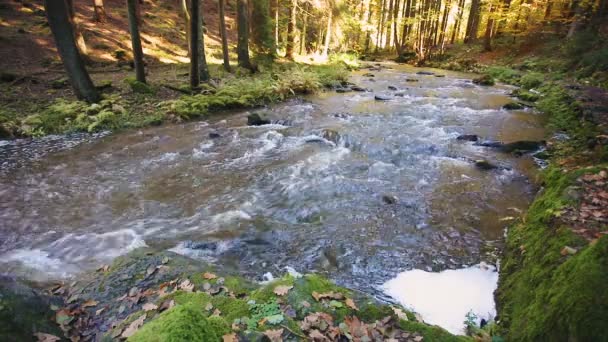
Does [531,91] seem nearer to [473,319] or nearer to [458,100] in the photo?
[458,100]

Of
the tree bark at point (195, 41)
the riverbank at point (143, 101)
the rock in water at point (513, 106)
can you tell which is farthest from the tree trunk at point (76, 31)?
the rock in water at point (513, 106)

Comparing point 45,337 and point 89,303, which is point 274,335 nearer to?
point 45,337

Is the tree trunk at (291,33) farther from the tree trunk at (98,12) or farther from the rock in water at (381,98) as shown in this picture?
the tree trunk at (98,12)

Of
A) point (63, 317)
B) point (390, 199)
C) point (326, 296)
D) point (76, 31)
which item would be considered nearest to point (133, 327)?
point (63, 317)

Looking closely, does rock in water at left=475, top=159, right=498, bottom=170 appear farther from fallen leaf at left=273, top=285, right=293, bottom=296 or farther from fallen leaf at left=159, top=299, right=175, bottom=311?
fallen leaf at left=159, top=299, right=175, bottom=311

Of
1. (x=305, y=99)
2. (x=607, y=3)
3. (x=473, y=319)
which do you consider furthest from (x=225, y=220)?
(x=607, y=3)

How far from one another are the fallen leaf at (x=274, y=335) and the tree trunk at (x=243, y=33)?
59.7 ft

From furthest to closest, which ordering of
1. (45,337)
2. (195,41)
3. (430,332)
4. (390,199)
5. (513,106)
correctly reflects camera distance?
1. (195,41)
2. (513,106)
3. (390,199)
4. (430,332)
5. (45,337)

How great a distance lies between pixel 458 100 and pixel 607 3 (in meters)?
10.7

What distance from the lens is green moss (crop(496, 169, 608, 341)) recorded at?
2766 millimetres

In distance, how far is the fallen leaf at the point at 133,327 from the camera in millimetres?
3262

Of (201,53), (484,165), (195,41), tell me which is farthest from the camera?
(201,53)

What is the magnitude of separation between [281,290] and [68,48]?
12.9 meters

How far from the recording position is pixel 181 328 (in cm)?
213
